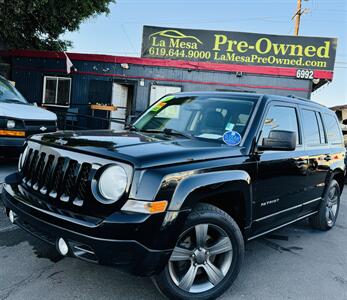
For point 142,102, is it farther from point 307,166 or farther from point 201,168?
point 201,168

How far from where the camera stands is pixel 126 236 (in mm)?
2424

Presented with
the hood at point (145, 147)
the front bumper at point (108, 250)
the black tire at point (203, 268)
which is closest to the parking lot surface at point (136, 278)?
the black tire at point (203, 268)

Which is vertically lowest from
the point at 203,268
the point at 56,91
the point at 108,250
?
the point at 203,268

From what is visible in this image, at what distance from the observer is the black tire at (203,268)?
2.71 m

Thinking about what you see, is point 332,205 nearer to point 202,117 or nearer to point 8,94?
point 202,117

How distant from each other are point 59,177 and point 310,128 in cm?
306

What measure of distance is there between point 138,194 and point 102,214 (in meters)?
0.29

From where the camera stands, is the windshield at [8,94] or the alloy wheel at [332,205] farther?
the windshield at [8,94]

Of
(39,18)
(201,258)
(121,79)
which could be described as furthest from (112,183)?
(39,18)

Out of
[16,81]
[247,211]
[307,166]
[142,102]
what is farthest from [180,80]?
[247,211]

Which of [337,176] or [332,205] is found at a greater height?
[337,176]

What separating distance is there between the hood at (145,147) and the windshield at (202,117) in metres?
0.26

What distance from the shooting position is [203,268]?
2.95m

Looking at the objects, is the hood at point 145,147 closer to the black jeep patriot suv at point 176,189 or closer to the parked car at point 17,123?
the black jeep patriot suv at point 176,189
